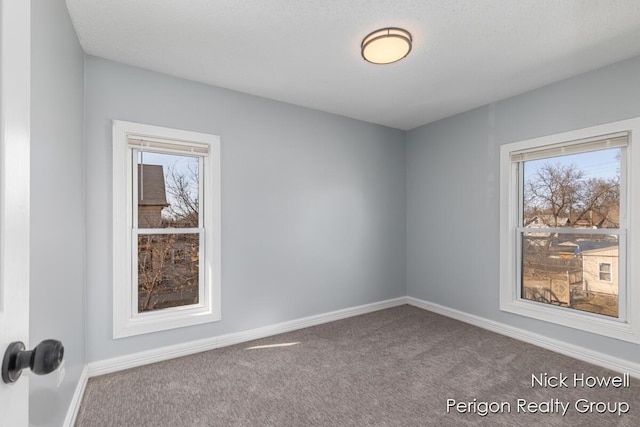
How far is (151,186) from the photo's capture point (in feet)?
9.14

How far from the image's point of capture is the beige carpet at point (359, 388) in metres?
1.97

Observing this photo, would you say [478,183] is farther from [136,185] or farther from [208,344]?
[136,185]

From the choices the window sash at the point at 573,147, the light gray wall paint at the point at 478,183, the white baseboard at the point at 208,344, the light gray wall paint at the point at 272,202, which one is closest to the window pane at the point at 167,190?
the light gray wall paint at the point at 272,202

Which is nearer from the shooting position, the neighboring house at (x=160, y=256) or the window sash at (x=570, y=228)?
the window sash at (x=570, y=228)

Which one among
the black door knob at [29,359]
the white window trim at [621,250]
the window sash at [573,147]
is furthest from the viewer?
the window sash at [573,147]

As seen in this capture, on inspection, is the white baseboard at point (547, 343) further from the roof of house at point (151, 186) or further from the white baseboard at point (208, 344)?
the roof of house at point (151, 186)

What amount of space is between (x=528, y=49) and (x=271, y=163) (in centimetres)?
240

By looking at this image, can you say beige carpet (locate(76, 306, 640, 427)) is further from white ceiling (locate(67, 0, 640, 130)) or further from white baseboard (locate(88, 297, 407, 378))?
white ceiling (locate(67, 0, 640, 130))

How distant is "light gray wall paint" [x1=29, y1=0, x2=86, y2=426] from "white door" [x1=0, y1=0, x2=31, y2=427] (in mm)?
805

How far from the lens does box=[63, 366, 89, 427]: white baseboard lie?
6.12 ft

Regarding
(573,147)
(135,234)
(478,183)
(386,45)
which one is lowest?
(135,234)

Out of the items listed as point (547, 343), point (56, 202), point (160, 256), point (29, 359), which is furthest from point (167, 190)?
point (547, 343)

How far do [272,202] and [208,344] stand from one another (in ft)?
4.87

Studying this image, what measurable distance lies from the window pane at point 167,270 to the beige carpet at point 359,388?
0.52 m
